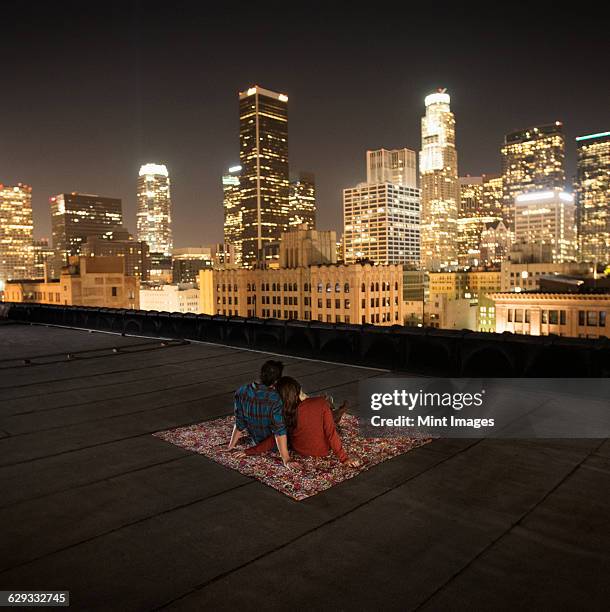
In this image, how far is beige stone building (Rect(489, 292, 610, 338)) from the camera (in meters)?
78.8

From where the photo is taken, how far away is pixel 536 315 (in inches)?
3349

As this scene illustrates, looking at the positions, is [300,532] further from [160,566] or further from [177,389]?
[177,389]

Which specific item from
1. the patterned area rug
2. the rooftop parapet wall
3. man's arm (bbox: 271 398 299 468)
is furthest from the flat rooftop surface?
the rooftop parapet wall

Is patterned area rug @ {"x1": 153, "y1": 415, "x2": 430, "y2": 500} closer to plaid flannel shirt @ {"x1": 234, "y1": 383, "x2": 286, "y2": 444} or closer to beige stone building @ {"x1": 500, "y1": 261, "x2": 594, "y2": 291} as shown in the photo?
plaid flannel shirt @ {"x1": 234, "y1": 383, "x2": 286, "y2": 444}

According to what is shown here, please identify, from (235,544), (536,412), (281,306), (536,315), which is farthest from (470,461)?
(281,306)

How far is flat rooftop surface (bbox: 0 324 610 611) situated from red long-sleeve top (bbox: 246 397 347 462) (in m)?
0.70

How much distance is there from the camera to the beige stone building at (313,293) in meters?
104

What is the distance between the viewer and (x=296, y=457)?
7176mm

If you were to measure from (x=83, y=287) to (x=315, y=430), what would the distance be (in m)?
108

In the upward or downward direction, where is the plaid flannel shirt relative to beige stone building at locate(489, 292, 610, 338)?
upward

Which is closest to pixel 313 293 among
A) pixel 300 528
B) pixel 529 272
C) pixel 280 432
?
pixel 529 272

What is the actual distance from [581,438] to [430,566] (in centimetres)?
431

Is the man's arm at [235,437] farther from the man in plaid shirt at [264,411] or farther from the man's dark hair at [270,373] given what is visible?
the man's dark hair at [270,373]

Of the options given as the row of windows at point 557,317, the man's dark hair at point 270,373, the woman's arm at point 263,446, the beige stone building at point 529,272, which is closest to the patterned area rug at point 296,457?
the woman's arm at point 263,446
